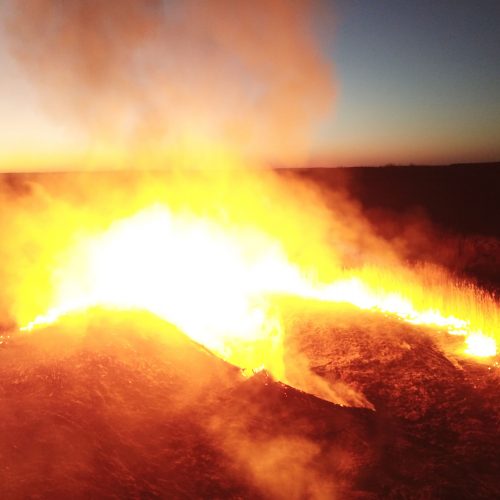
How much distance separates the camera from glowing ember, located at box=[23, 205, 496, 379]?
259 inches

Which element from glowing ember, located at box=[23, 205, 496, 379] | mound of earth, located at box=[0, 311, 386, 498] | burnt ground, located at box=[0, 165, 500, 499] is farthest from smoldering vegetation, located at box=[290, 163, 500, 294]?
mound of earth, located at box=[0, 311, 386, 498]

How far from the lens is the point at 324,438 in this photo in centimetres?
418

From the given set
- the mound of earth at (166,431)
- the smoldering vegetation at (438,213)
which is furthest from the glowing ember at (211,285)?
the smoldering vegetation at (438,213)

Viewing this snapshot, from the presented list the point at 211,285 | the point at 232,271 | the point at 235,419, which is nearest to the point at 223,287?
the point at 211,285

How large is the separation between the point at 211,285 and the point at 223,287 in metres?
0.25

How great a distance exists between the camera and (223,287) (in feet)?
29.5

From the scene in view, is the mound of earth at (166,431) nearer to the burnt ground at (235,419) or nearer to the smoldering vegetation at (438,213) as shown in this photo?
the burnt ground at (235,419)

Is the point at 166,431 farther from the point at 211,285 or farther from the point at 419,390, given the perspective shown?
the point at 211,285

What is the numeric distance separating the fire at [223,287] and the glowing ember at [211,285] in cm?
2

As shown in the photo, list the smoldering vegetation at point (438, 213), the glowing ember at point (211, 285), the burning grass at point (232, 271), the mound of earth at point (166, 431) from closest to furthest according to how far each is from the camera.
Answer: the mound of earth at point (166, 431) → the glowing ember at point (211, 285) → the burning grass at point (232, 271) → the smoldering vegetation at point (438, 213)

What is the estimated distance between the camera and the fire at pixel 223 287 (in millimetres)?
6633

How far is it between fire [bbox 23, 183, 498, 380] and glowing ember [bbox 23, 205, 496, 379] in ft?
0.07

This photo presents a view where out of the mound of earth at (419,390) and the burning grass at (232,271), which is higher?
the burning grass at (232,271)

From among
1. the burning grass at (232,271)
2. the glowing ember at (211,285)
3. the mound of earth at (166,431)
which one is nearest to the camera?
the mound of earth at (166,431)
